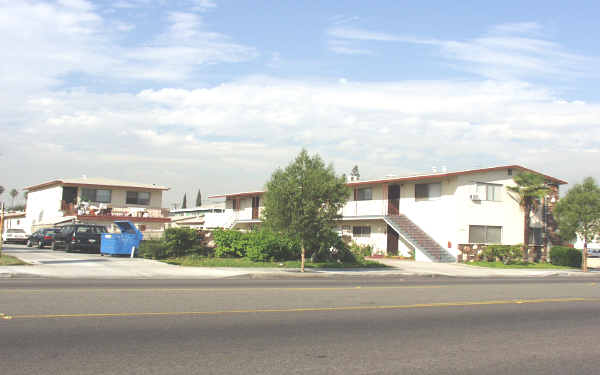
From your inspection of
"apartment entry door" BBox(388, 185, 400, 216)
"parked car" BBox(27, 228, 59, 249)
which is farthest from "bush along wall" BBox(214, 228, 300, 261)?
"apartment entry door" BBox(388, 185, 400, 216)

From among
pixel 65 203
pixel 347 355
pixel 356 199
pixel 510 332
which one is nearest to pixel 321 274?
pixel 510 332

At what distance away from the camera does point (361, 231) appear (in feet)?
133

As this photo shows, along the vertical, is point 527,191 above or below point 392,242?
above

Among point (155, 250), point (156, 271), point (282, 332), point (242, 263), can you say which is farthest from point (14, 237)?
point (282, 332)

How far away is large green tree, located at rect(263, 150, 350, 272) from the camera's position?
23.3 m

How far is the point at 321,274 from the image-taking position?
23234 mm

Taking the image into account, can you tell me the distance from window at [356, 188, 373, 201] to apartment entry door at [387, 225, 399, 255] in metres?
3.05

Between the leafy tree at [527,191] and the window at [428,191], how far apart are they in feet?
15.1

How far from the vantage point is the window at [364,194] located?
4044cm

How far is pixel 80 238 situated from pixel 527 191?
26.3 metres

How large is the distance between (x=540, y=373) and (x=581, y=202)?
1167 inches

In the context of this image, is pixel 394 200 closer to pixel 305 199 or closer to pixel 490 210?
pixel 490 210

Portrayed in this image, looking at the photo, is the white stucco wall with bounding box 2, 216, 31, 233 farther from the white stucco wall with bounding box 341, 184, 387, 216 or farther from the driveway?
the driveway

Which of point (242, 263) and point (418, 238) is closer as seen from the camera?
point (242, 263)
